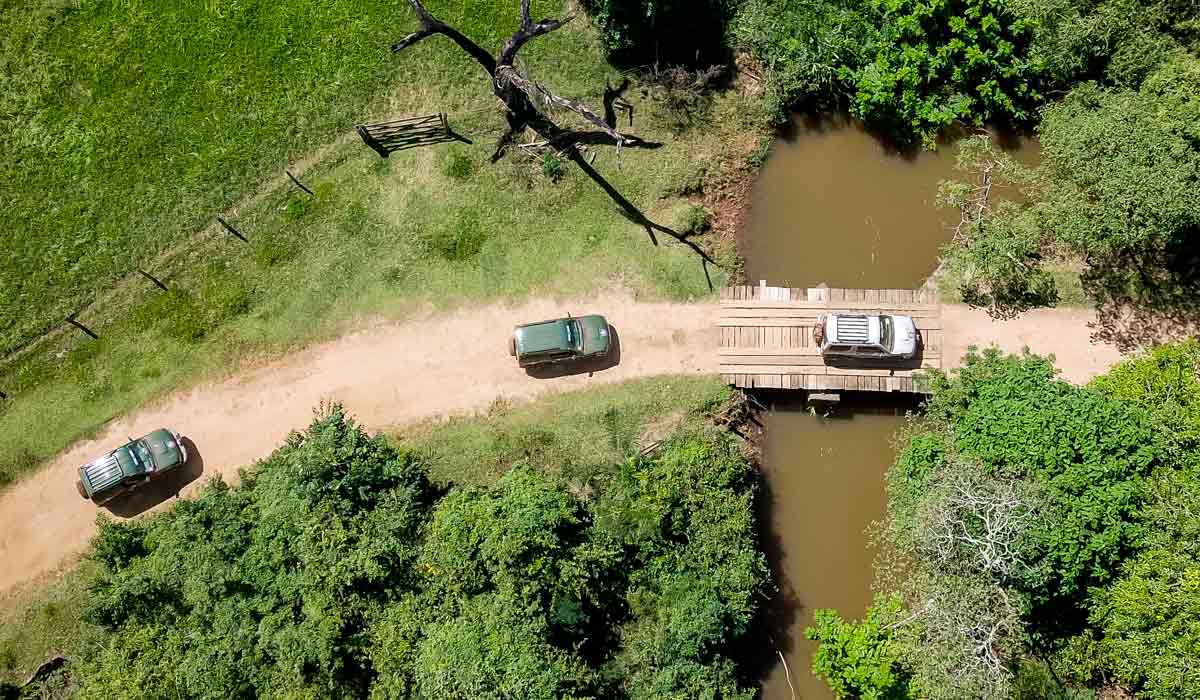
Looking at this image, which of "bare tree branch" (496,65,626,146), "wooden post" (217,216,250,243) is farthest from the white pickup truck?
"wooden post" (217,216,250,243)

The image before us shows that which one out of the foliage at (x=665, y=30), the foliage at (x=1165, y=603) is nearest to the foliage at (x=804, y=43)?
the foliage at (x=665, y=30)

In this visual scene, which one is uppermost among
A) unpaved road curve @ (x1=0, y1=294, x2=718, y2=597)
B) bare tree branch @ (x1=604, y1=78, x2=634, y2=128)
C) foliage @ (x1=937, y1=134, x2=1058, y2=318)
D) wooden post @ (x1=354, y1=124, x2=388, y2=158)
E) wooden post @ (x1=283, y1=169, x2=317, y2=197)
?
bare tree branch @ (x1=604, y1=78, x2=634, y2=128)

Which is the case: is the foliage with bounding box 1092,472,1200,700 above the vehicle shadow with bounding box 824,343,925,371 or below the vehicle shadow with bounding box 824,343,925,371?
→ below

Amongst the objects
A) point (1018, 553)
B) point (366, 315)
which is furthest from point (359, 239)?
point (1018, 553)

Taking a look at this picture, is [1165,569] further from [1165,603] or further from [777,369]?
[777,369]

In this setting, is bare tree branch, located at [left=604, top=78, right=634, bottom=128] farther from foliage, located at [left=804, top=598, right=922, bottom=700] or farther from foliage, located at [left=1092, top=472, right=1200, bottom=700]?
foliage, located at [left=1092, top=472, right=1200, bottom=700]

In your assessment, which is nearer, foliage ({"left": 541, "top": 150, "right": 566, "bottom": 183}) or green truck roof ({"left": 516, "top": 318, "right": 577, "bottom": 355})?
green truck roof ({"left": 516, "top": 318, "right": 577, "bottom": 355})
